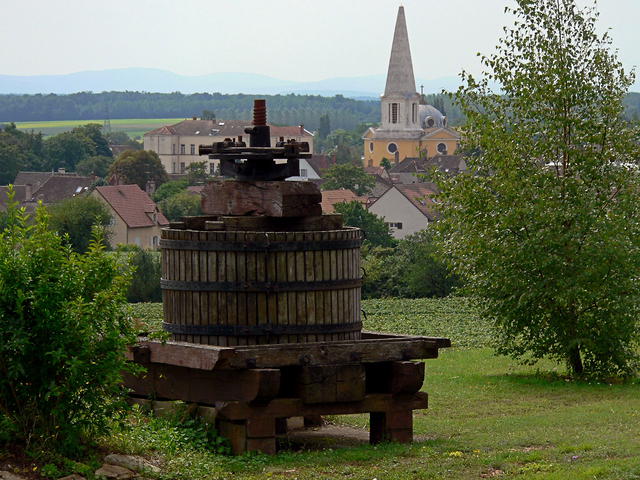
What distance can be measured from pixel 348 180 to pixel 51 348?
5393 inches

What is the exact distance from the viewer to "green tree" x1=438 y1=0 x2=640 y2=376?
66.0 feet

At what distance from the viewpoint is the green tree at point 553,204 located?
2011cm

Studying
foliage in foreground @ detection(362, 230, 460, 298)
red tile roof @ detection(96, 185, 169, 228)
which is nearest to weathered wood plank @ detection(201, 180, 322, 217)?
foliage in foreground @ detection(362, 230, 460, 298)

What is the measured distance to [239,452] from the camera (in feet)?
40.4

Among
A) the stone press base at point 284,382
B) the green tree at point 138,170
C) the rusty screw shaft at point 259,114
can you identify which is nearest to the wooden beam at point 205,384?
the stone press base at point 284,382

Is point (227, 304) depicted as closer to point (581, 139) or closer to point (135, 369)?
point (135, 369)

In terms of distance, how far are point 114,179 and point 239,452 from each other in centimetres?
12549

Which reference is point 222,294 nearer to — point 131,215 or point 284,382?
point 284,382

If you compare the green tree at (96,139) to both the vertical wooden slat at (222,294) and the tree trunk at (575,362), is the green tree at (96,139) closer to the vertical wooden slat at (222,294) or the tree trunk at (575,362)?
the tree trunk at (575,362)

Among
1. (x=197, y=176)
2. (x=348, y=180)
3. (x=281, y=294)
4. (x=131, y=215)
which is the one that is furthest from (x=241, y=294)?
(x=348, y=180)

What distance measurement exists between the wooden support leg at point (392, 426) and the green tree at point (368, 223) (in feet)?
265

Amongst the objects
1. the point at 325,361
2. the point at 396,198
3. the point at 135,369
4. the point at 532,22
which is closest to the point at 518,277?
the point at 532,22

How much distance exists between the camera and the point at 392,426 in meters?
13.1

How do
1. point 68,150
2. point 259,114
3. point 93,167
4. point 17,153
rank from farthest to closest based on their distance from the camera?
1. point 68,150
2. point 93,167
3. point 17,153
4. point 259,114
